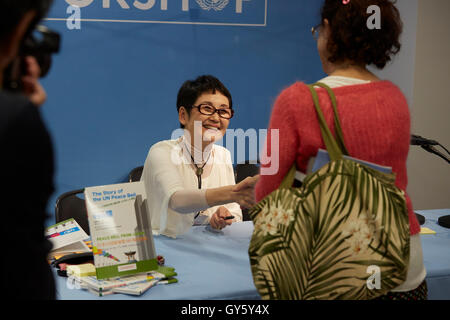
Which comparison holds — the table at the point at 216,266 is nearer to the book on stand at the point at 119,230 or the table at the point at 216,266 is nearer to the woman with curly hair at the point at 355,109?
the book on stand at the point at 119,230

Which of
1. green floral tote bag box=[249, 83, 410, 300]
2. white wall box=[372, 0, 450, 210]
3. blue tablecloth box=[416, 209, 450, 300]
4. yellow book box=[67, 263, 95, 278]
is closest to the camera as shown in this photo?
green floral tote bag box=[249, 83, 410, 300]

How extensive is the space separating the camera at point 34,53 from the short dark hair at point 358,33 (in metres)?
0.85

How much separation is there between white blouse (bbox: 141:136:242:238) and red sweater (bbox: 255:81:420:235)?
101 centimetres

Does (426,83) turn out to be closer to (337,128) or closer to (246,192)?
(246,192)

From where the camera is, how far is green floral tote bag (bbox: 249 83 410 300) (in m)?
1.22

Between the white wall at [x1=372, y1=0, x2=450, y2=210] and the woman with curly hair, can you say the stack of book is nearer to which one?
the woman with curly hair

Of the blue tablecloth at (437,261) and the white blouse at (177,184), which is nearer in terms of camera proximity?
the blue tablecloth at (437,261)

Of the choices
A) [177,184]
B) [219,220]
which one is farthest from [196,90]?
[219,220]

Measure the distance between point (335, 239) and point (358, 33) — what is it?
1.96ft

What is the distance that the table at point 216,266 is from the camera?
5.26 ft

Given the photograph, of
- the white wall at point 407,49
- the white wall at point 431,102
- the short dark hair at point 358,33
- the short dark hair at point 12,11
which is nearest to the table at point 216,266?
the short dark hair at point 358,33

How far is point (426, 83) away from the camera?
13.2 ft

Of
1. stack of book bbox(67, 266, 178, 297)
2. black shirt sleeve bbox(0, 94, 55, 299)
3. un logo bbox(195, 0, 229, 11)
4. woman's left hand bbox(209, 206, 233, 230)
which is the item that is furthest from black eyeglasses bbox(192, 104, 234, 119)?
black shirt sleeve bbox(0, 94, 55, 299)
